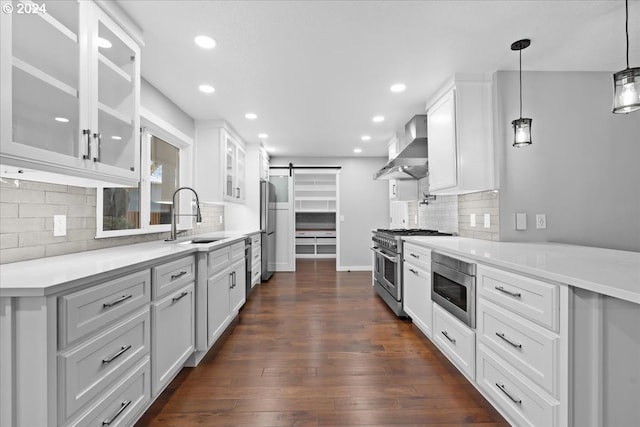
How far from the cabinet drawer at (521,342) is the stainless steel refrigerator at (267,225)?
3.90 meters

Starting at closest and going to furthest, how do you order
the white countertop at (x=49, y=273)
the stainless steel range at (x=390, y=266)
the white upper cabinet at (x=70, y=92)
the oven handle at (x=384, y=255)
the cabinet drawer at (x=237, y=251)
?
the white countertop at (x=49, y=273) < the white upper cabinet at (x=70, y=92) < the cabinet drawer at (x=237, y=251) < the stainless steel range at (x=390, y=266) < the oven handle at (x=384, y=255)

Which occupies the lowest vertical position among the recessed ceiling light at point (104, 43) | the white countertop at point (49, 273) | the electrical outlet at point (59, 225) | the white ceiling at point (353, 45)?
the white countertop at point (49, 273)

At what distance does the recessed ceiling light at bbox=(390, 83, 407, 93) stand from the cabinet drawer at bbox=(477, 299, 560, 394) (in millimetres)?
2117

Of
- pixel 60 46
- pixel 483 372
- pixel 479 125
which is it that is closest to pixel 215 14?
pixel 60 46

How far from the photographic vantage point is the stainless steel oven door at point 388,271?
3.51m

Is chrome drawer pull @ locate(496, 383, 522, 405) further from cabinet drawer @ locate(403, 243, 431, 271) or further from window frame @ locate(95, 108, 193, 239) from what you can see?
window frame @ locate(95, 108, 193, 239)

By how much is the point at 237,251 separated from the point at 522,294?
8.79 ft

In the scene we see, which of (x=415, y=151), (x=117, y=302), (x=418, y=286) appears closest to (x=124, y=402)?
(x=117, y=302)

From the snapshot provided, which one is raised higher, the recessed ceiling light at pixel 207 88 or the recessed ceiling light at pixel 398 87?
the recessed ceiling light at pixel 398 87

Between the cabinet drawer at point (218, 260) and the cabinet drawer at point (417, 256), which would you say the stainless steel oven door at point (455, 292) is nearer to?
the cabinet drawer at point (417, 256)

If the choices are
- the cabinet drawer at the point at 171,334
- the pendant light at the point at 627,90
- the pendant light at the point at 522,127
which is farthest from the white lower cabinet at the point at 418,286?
the cabinet drawer at the point at 171,334

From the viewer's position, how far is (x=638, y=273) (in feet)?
4.20

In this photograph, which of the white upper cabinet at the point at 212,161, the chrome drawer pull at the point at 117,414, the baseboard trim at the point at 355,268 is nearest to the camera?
the chrome drawer pull at the point at 117,414

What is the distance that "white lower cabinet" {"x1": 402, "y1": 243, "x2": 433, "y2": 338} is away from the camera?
9.00ft
